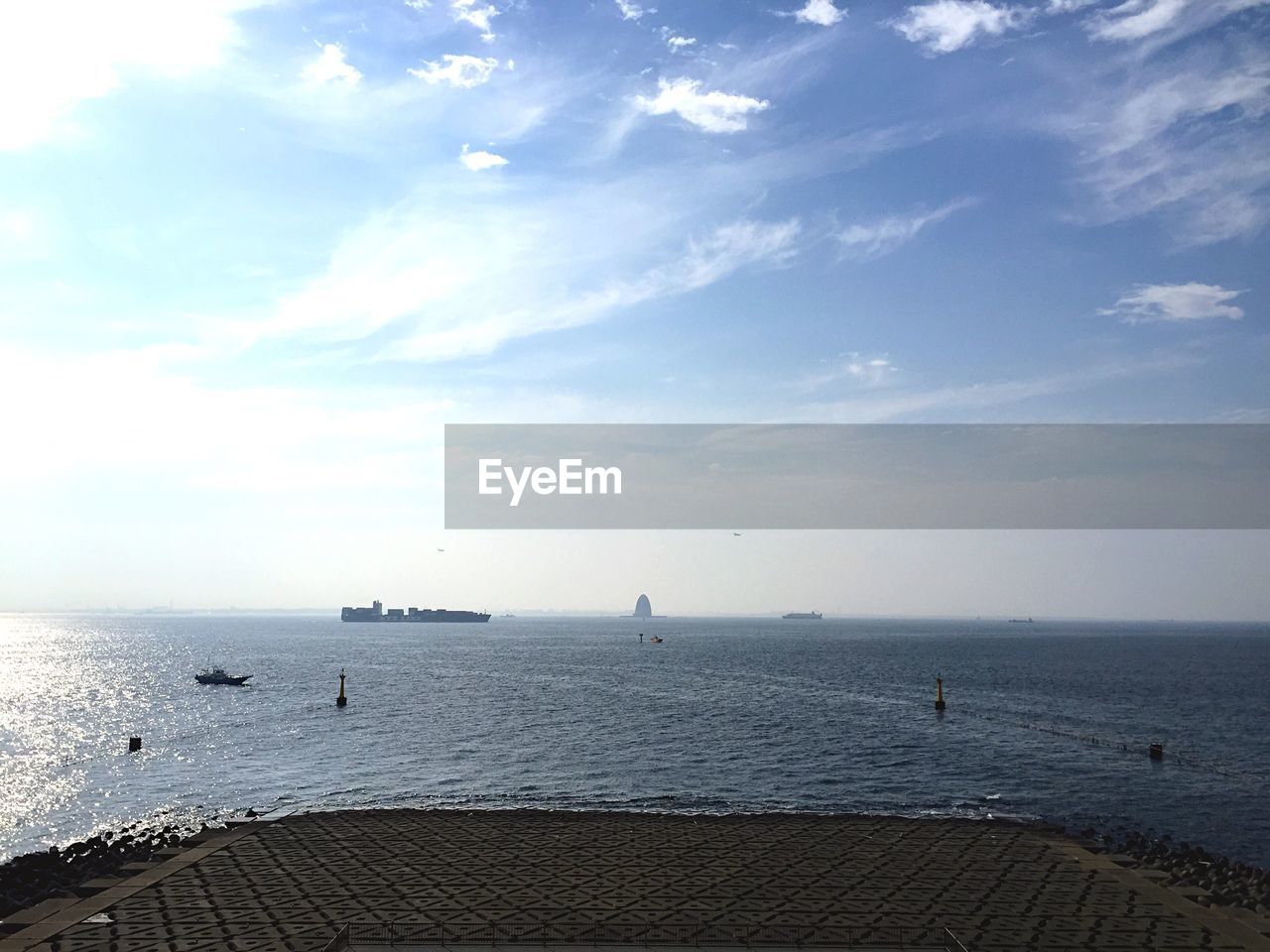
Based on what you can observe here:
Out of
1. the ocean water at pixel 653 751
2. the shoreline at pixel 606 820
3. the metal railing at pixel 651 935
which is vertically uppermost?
the metal railing at pixel 651 935

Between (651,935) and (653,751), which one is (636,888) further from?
(653,751)

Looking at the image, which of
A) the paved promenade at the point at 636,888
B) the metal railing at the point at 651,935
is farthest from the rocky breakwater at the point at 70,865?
the metal railing at the point at 651,935

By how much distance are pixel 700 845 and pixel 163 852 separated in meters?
27.9

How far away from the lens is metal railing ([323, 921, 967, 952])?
31.2 meters

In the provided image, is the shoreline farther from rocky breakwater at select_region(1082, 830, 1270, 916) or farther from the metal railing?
the metal railing

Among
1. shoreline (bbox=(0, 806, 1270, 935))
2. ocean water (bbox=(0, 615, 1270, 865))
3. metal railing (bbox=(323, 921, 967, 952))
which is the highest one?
metal railing (bbox=(323, 921, 967, 952))

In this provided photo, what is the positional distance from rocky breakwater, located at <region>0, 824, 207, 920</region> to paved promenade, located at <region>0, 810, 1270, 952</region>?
1.63 m

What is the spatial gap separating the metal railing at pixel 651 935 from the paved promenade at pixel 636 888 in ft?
0.86

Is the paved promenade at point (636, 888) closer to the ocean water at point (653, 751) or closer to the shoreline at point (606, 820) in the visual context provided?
the shoreline at point (606, 820)

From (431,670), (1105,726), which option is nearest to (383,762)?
(1105,726)

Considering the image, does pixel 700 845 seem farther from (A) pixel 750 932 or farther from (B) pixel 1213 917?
(B) pixel 1213 917

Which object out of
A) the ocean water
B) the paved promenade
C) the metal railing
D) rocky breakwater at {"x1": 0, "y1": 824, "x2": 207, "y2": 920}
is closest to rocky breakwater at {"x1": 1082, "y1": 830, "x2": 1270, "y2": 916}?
the paved promenade

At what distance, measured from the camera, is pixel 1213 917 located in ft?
115

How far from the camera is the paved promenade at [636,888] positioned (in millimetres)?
32781
